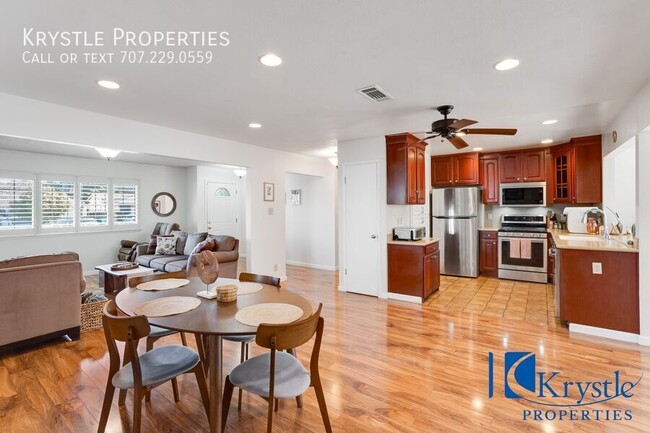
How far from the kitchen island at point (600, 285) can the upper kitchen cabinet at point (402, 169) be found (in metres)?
1.92

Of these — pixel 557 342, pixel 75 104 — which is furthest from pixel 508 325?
pixel 75 104

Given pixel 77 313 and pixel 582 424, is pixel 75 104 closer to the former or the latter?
pixel 77 313

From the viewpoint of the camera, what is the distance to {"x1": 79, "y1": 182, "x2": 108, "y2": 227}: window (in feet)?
21.4

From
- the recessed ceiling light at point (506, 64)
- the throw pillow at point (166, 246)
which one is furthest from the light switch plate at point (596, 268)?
the throw pillow at point (166, 246)

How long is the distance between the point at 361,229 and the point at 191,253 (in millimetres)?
3002

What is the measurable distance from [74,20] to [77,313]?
2.80m

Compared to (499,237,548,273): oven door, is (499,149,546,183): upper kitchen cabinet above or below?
above

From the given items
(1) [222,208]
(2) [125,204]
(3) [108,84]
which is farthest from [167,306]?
(1) [222,208]

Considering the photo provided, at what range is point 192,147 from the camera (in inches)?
173

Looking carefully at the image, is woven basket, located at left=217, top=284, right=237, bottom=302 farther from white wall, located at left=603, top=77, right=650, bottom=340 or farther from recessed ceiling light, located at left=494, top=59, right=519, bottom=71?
white wall, located at left=603, top=77, right=650, bottom=340

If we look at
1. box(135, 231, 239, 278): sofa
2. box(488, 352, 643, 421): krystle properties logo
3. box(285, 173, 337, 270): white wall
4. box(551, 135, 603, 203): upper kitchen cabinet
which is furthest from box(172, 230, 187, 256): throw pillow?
box(551, 135, 603, 203): upper kitchen cabinet

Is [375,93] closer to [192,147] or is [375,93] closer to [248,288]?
[248,288]

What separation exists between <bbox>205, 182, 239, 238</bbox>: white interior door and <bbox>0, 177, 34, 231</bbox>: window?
11.0ft

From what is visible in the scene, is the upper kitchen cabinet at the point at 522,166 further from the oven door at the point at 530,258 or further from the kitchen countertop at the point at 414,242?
the kitchen countertop at the point at 414,242
